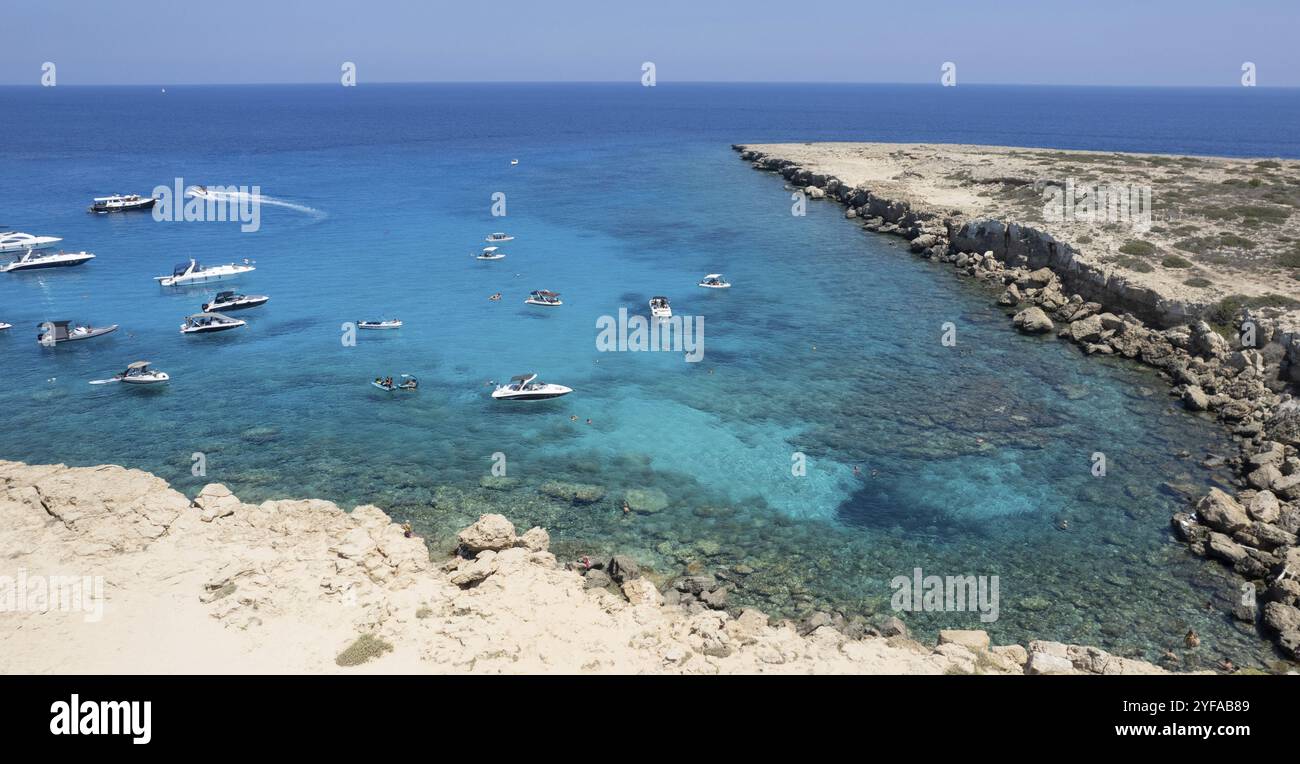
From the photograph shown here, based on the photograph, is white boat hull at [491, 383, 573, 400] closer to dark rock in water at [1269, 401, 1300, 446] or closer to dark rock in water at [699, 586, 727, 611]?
dark rock in water at [699, 586, 727, 611]

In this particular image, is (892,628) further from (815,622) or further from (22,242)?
(22,242)

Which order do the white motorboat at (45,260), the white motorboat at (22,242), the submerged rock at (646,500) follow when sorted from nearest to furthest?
the submerged rock at (646,500)
the white motorboat at (45,260)
the white motorboat at (22,242)

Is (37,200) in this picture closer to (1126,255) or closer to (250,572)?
(250,572)

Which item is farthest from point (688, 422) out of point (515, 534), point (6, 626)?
point (6, 626)

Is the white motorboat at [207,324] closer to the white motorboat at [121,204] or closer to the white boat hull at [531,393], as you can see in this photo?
the white boat hull at [531,393]

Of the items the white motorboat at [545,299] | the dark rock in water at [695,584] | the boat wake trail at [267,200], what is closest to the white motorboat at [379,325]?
the white motorboat at [545,299]

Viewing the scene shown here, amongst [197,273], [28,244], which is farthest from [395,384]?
[28,244]
